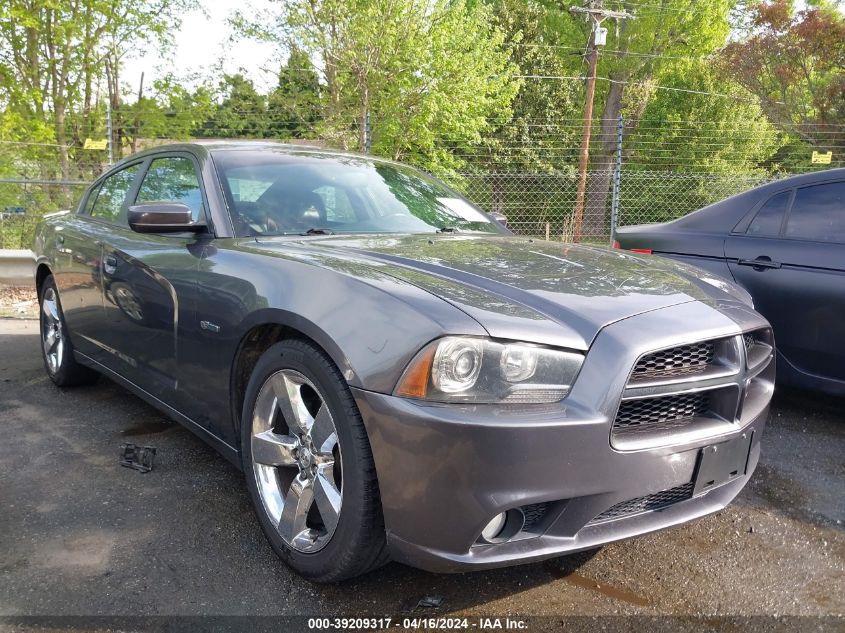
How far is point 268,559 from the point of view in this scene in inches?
92.9

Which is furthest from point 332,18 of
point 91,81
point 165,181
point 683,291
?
point 683,291

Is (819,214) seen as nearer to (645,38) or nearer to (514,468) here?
(514,468)

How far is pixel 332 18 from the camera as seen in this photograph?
35.3 ft

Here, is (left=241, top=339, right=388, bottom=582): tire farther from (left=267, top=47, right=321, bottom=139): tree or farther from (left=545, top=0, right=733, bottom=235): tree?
(left=545, top=0, right=733, bottom=235): tree

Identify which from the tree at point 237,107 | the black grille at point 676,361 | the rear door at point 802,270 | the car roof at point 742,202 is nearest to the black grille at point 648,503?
the black grille at point 676,361

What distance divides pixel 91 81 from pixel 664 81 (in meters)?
25.1

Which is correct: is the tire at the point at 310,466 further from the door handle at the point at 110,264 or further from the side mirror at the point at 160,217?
the door handle at the point at 110,264

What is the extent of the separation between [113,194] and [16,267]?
16.3 feet

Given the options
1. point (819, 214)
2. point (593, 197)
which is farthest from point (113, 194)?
point (593, 197)

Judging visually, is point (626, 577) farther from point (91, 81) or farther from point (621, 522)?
point (91, 81)

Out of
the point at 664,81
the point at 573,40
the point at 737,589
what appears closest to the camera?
the point at 737,589

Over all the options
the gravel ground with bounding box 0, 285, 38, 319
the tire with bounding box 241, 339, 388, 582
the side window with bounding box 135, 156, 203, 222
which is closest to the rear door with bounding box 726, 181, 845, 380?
the tire with bounding box 241, 339, 388, 582

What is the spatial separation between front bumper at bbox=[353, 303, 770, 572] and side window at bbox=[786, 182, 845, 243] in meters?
2.44

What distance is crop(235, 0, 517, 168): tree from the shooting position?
1052cm
